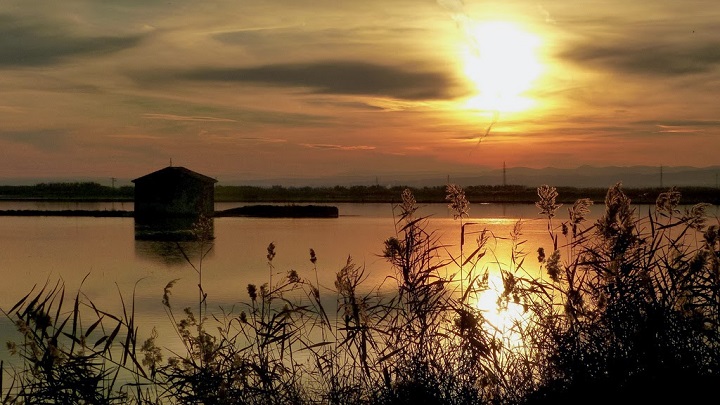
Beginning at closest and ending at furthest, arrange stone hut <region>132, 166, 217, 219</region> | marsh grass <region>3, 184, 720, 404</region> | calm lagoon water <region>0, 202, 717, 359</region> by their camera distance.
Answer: marsh grass <region>3, 184, 720, 404</region> → calm lagoon water <region>0, 202, 717, 359</region> → stone hut <region>132, 166, 217, 219</region>

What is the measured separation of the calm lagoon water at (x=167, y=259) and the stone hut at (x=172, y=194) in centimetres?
234

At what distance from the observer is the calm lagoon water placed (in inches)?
714

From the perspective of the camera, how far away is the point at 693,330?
6594 mm

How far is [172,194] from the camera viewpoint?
162 feet

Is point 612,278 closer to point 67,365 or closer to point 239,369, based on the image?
point 239,369

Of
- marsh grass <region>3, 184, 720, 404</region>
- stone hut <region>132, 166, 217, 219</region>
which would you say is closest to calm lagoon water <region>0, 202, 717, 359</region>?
marsh grass <region>3, 184, 720, 404</region>

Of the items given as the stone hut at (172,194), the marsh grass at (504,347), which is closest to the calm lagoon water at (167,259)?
the marsh grass at (504,347)

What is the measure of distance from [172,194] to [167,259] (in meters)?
21.0

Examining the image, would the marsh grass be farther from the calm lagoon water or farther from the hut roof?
the hut roof

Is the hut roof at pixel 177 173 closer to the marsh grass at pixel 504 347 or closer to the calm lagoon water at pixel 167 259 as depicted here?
the calm lagoon water at pixel 167 259

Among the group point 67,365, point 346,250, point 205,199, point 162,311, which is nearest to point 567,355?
point 67,365

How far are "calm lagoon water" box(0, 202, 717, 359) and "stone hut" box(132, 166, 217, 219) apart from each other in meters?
2.34

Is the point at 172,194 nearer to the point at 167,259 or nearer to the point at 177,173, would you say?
the point at 177,173

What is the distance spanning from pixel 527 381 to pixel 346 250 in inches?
908
